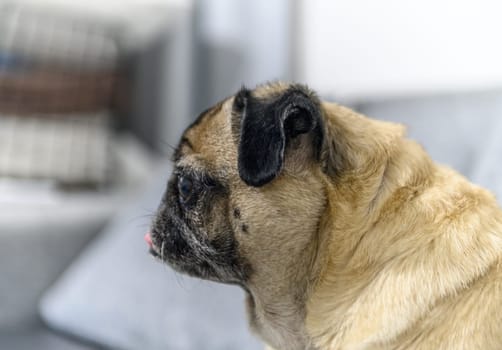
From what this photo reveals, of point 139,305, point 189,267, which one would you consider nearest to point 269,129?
point 189,267

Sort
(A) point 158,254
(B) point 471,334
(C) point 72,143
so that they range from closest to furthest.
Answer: (B) point 471,334
(A) point 158,254
(C) point 72,143

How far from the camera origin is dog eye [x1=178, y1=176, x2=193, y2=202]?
832mm

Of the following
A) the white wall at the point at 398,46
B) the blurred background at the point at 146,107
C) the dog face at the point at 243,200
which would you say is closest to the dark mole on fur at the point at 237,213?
the dog face at the point at 243,200

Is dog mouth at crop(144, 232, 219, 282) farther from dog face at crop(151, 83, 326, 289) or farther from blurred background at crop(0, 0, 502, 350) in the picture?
blurred background at crop(0, 0, 502, 350)

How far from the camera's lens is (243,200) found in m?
0.80

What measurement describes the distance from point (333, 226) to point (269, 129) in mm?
163

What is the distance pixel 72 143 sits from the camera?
1986 mm

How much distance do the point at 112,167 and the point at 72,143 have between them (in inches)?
8.9

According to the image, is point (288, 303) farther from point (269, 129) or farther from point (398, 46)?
point (398, 46)

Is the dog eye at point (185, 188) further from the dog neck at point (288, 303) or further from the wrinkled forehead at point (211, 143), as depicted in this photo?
the dog neck at point (288, 303)

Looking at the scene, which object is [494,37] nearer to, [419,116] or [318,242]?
[419,116]

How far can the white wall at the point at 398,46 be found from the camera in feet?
4.73

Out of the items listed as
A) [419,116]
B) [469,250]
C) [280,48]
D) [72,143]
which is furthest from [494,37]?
[72,143]

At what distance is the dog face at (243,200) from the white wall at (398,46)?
700 mm
